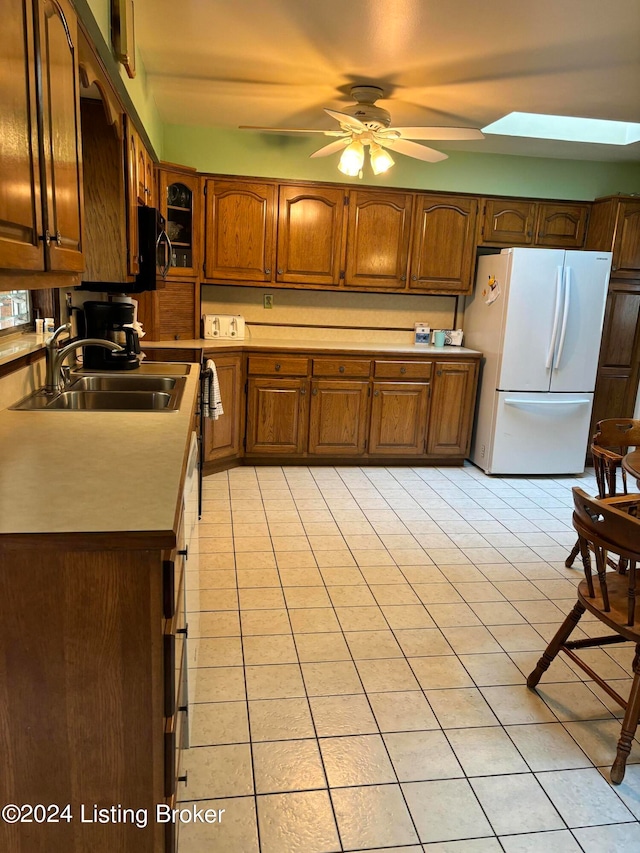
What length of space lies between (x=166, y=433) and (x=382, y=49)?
2.18 m

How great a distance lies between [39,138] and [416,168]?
3.93m

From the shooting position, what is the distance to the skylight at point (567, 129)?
424 centimetres

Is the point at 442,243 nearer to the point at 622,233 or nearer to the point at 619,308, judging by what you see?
the point at 622,233

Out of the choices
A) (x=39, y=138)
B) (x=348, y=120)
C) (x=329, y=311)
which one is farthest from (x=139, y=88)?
(x=329, y=311)

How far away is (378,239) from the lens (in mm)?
4742

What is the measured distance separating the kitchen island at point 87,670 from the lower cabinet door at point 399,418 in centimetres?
358

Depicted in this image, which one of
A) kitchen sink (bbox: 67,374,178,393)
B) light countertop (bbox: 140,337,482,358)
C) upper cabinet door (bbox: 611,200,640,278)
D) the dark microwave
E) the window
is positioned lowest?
kitchen sink (bbox: 67,374,178,393)

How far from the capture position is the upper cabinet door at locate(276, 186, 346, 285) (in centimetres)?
461

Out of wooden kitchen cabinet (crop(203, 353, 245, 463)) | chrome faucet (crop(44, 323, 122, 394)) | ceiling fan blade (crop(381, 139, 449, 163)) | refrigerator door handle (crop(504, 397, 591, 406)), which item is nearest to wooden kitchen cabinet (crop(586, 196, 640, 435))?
refrigerator door handle (crop(504, 397, 591, 406))

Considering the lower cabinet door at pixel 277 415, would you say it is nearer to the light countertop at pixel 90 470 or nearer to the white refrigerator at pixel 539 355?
the white refrigerator at pixel 539 355

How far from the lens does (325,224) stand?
15.3 ft

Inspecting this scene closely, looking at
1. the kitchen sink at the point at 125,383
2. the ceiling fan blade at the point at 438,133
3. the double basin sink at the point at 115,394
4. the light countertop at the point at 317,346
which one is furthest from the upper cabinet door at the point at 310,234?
the kitchen sink at the point at 125,383

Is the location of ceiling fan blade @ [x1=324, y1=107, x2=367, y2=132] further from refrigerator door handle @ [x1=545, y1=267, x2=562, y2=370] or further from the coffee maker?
refrigerator door handle @ [x1=545, y1=267, x2=562, y2=370]

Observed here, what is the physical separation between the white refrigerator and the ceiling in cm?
105
